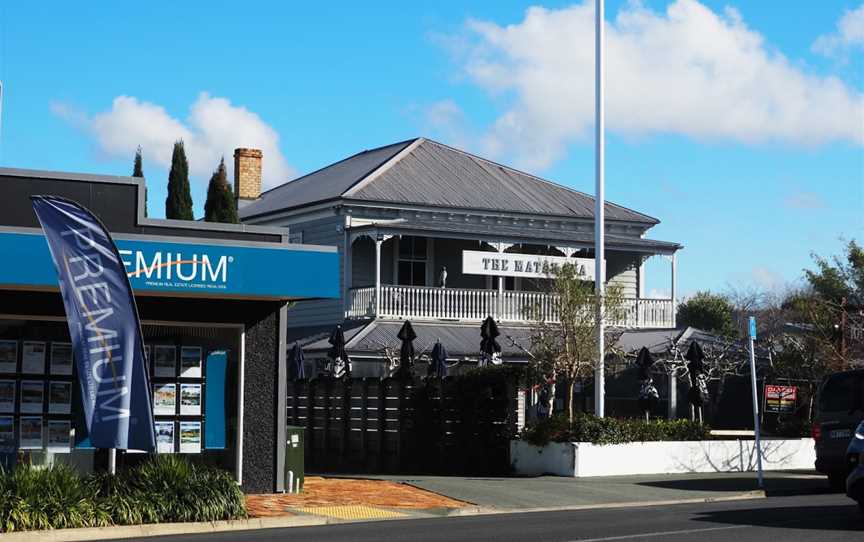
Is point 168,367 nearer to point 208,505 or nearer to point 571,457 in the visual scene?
point 208,505

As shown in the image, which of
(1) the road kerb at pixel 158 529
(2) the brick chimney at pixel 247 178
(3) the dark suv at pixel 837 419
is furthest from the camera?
(2) the brick chimney at pixel 247 178

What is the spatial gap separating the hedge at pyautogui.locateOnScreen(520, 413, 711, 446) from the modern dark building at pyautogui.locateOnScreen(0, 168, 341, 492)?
585 centimetres

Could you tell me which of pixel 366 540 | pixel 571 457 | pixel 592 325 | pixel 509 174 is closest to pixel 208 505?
pixel 366 540

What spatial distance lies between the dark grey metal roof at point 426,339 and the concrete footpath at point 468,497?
10972 millimetres

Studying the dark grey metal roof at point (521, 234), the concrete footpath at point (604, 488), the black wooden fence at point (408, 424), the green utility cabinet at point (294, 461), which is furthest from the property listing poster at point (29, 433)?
the dark grey metal roof at point (521, 234)

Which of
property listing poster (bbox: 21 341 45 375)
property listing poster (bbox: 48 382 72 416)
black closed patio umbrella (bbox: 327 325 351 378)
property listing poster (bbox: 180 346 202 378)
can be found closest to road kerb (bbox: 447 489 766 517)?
property listing poster (bbox: 180 346 202 378)

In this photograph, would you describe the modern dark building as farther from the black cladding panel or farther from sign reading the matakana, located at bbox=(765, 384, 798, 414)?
sign reading the matakana, located at bbox=(765, 384, 798, 414)

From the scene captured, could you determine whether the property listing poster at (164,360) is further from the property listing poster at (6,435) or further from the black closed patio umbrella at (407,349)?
the black closed patio umbrella at (407,349)

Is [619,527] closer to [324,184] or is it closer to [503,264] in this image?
[503,264]

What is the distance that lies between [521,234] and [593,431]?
1414 centimetres

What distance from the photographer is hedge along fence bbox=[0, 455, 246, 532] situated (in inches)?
579

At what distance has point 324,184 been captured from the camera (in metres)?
40.7

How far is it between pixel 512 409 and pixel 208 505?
368 inches

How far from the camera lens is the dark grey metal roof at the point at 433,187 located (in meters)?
38.0
